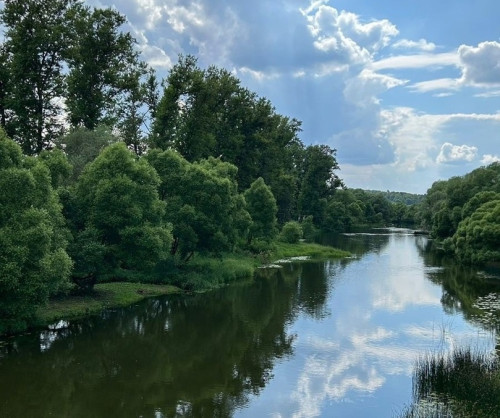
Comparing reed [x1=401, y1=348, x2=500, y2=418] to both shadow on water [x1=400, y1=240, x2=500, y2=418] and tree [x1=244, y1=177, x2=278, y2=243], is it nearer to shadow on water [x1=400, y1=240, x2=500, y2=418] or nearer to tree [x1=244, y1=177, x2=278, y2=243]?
shadow on water [x1=400, y1=240, x2=500, y2=418]

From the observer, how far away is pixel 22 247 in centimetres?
2564

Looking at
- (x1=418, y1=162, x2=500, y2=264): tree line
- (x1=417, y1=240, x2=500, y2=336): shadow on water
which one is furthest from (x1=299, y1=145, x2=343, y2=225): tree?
(x1=417, y1=240, x2=500, y2=336): shadow on water

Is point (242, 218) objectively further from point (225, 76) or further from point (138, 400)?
point (138, 400)

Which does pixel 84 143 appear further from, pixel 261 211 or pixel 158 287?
pixel 261 211

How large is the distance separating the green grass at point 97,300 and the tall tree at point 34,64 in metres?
19.9

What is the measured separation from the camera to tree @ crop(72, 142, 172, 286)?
1387 inches

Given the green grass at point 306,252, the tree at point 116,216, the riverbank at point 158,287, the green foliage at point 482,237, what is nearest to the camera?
the riverbank at point 158,287

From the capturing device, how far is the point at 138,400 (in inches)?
822

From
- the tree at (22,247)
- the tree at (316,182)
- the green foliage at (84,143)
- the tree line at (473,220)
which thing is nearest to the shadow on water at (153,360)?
the tree at (22,247)

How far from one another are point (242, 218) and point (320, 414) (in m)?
37.1

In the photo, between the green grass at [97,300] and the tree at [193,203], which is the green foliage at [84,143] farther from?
the green grass at [97,300]

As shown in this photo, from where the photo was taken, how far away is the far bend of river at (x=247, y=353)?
68.6ft

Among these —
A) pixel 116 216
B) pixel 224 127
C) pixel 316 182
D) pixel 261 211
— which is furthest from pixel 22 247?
pixel 316 182

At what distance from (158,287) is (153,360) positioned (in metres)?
17.1
